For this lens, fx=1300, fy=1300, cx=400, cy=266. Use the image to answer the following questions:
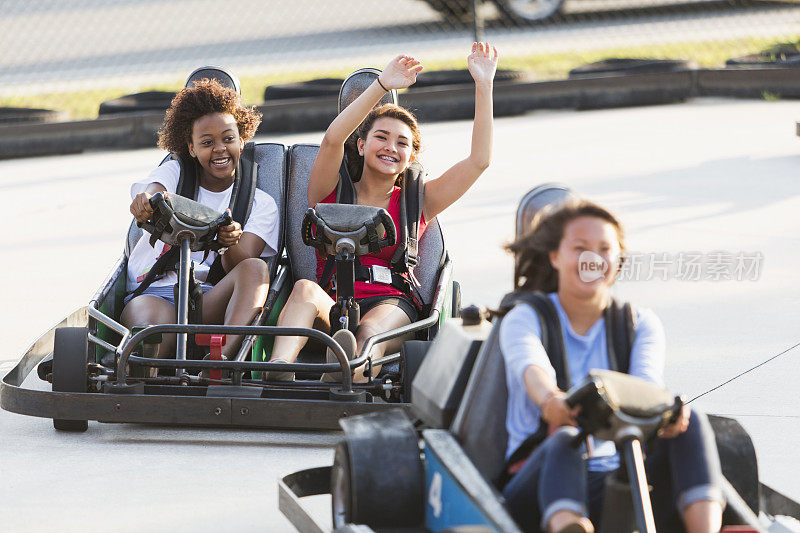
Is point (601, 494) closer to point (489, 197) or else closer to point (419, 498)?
point (419, 498)

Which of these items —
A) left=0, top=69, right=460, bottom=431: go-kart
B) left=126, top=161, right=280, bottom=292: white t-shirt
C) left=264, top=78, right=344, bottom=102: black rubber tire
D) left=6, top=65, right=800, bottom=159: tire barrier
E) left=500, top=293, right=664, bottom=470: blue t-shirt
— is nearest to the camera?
left=500, top=293, right=664, bottom=470: blue t-shirt

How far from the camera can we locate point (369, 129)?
4031 millimetres

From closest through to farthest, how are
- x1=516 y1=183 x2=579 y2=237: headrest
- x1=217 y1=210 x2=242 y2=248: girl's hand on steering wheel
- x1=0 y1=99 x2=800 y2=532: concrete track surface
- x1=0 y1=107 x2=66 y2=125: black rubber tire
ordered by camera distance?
x1=516 y1=183 x2=579 y2=237: headrest < x1=0 y1=99 x2=800 y2=532: concrete track surface < x1=217 y1=210 x2=242 y2=248: girl's hand on steering wheel < x1=0 y1=107 x2=66 y2=125: black rubber tire

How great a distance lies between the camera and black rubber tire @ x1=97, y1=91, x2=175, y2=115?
9.51 metres

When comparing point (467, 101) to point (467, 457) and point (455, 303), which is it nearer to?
point (455, 303)

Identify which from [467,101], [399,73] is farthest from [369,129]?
[467,101]

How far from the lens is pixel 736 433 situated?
9.32 feet

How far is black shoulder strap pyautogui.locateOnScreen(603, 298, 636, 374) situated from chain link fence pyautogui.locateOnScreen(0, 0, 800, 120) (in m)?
7.65

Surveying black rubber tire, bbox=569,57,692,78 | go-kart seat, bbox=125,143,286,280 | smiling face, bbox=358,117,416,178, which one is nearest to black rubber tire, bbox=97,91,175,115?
black rubber tire, bbox=569,57,692,78

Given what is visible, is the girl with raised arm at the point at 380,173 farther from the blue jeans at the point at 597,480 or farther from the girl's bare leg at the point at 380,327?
the blue jeans at the point at 597,480

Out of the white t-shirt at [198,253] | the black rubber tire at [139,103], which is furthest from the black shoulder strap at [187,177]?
the black rubber tire at [139,103]

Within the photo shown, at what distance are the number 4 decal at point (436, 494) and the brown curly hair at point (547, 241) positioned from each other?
44cm

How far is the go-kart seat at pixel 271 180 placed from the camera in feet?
14.0

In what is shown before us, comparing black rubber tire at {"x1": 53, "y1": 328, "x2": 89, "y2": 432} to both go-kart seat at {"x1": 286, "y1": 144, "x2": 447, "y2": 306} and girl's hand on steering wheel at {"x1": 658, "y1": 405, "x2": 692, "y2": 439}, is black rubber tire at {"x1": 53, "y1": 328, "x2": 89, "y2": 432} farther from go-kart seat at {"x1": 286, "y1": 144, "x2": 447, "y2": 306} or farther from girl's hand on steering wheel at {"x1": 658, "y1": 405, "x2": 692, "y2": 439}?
girl's hand on steering wheel at {"x1": 658, "y1": 405, "x2": 692, "y2": 439}
